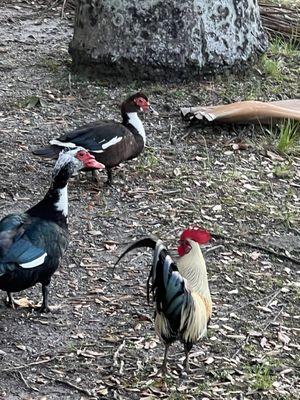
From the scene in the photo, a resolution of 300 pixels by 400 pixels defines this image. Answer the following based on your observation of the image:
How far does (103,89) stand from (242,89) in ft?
3.66

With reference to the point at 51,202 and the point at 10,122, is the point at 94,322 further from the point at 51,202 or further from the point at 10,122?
the point at 10,122

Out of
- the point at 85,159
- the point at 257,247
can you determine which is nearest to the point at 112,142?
the point at 85,159

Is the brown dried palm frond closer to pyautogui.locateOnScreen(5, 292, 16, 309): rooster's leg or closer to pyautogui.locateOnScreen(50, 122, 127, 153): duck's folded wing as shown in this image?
pyautogui.locateOnScreen(50, 122, 127, 153): duck's folded wing

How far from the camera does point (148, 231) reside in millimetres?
5551

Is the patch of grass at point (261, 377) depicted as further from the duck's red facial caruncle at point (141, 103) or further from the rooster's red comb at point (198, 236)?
the duck's red facial caruncle at point (141, 103)

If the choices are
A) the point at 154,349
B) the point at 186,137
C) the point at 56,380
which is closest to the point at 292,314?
the point at 154,349

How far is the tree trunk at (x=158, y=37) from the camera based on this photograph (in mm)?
7242

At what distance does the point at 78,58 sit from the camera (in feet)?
24.6

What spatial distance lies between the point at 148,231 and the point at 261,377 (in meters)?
1.49

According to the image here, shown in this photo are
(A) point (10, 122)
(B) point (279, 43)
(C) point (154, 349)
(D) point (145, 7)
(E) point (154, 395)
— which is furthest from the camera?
(B) point (279, 43)

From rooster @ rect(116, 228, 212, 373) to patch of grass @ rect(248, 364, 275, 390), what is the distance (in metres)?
0.33

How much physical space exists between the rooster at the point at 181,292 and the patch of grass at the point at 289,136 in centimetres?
265

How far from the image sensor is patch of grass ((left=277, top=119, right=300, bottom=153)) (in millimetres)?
6652

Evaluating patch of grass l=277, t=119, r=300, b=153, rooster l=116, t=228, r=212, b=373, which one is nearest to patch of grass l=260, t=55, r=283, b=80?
patch of grass l=277, t=119, r=300, b=153
